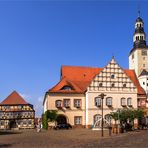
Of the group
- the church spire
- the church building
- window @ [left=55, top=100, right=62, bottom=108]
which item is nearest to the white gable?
the church building

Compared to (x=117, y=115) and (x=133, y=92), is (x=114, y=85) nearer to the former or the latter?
(x=133, y=92)

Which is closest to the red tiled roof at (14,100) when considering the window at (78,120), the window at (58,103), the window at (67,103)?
the window at (58,103)

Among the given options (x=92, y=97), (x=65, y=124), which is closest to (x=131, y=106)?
(x=92, y=97)

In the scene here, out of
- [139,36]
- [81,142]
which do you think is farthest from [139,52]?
[81,142]

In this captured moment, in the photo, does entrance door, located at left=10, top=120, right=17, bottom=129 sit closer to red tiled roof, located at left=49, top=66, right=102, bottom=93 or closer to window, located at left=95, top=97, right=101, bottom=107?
red tiled roof, located at left=49, top=66, right=102, bottom=93

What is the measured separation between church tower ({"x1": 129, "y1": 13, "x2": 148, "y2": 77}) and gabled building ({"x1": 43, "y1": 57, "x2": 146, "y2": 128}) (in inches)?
603

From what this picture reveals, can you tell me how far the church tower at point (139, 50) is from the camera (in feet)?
226

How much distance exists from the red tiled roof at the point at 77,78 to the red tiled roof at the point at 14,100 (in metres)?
20.8

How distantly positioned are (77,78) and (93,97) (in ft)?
23.0

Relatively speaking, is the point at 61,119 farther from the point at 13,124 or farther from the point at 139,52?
the point at 13,124

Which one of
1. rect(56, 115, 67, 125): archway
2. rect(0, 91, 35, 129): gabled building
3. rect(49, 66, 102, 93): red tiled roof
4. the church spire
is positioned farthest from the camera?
rect(0, 91, 35, 129): gabled building

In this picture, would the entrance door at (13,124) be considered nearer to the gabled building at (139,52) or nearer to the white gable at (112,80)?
the gabled building at (139,52)

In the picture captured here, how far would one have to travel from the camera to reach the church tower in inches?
2707

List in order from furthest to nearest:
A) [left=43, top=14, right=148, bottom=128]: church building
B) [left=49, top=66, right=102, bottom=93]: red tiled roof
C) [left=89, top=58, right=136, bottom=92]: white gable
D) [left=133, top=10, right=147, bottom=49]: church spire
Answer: [left=133, top=10, right=147, bottom=49]: church spire < [left=49, top=66, right=102, bottom=93]: red tiled roof < [left=89, top=58, right=136, bottom=92]: white gable < [left=43, top=14, right=148, bottom=128]: church building
